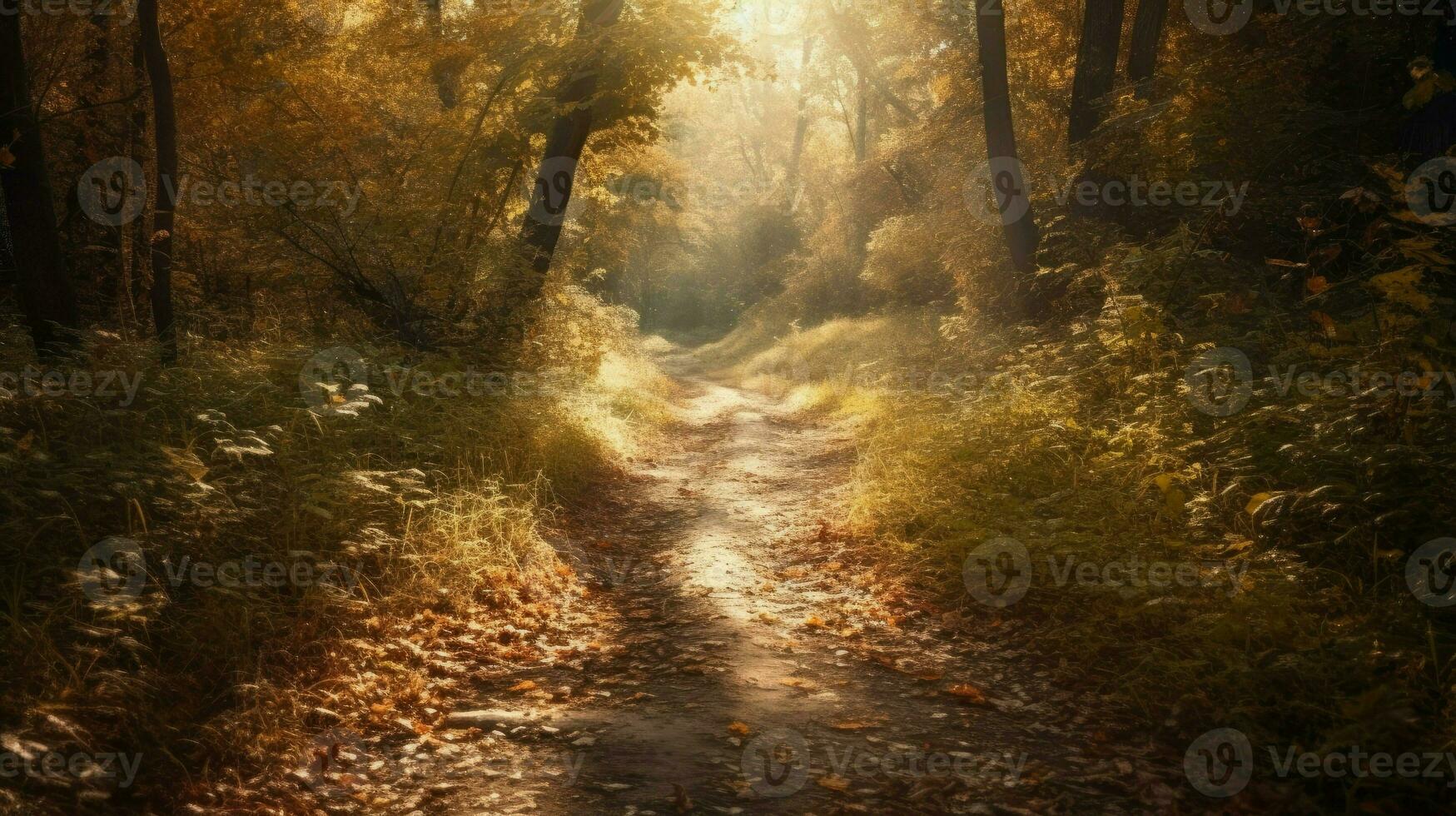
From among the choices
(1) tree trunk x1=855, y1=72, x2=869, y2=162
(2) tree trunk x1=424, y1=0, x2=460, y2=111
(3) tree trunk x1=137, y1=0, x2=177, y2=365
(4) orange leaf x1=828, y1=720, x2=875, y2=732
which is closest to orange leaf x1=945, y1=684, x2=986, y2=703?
(4) orange leaf x1=828, y1=720, x2=875, y2=732

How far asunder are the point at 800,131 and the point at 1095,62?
27.3m

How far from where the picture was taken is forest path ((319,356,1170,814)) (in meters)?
3.64

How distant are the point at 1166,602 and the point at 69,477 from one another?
6.34 meters

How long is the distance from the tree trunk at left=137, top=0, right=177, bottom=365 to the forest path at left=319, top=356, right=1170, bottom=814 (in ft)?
16.8

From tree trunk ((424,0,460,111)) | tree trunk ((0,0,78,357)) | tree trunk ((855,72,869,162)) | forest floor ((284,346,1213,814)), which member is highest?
tree trunk ((855,72,869,162))

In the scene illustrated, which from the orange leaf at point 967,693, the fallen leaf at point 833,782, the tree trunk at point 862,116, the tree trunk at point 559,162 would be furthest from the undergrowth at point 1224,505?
the tree trunk at point 862,116

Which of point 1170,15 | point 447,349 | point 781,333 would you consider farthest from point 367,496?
point 781,333

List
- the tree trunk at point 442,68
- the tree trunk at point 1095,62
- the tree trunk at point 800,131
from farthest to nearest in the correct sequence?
the tree trunk at point 800,131 → the tree trunk at point 442,68 → the tree trunk at point 1095,62

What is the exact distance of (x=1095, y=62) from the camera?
1215cm

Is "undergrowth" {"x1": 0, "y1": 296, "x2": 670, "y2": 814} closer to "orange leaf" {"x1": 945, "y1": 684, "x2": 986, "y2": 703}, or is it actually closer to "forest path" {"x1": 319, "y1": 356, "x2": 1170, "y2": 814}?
"forest path" {"x1": 319, "y1": 356, "x2": 1170, "y2": 814}

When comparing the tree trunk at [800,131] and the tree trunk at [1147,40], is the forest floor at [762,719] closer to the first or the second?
the tree trunk at [1147,40]

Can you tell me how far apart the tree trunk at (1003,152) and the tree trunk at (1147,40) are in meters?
1.92

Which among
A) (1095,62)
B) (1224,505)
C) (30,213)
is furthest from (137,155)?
(1095,62)

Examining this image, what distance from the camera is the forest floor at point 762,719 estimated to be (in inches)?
143
